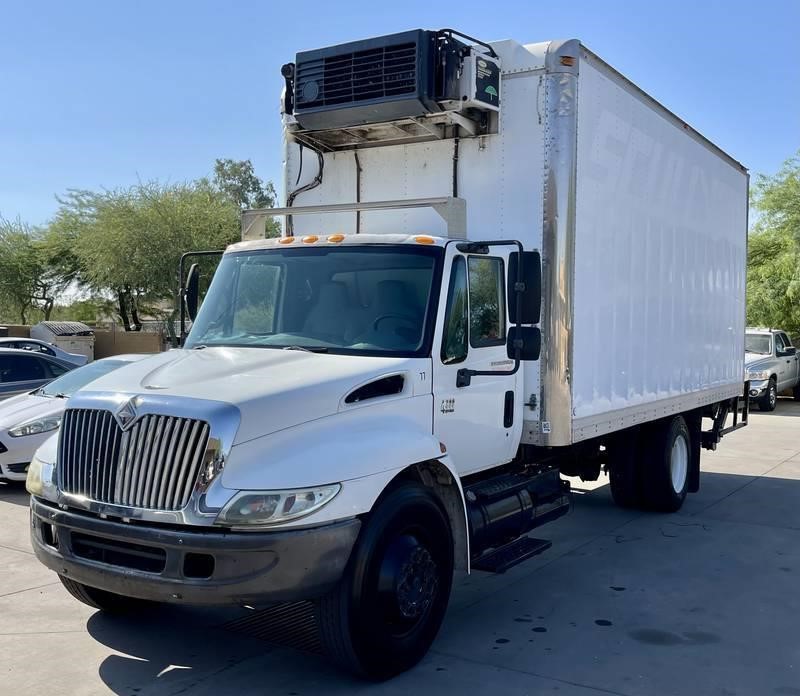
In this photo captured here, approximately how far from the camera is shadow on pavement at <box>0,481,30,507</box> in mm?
9461

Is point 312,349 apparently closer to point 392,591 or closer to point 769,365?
point 392,591

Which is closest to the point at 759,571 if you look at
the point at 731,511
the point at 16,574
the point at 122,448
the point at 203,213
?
the point at 731,511

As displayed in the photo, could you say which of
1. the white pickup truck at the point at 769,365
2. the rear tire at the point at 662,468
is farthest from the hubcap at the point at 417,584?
the white pickup truck at the point at 769,365

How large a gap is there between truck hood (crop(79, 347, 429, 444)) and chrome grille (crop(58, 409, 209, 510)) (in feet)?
0.59

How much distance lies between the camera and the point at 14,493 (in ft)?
32.5

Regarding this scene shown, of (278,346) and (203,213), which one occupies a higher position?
(203,213)

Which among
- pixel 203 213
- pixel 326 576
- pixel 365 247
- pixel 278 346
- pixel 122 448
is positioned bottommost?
pixel 326 576

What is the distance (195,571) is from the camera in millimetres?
4242

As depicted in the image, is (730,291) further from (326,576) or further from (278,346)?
(326,576)

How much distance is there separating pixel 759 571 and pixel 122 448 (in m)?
5.32

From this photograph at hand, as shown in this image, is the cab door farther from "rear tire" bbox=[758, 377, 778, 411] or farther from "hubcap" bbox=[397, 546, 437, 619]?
"rear tire" bbox=[758, 377, 778, 411]

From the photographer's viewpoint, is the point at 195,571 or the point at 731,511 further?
the point at 731,511

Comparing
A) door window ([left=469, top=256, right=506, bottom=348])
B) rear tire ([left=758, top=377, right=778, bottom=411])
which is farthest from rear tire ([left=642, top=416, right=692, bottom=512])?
rear tire ([left=758, top=377, right=778, bottom=411])

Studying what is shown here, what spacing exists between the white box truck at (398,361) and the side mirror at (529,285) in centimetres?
1
